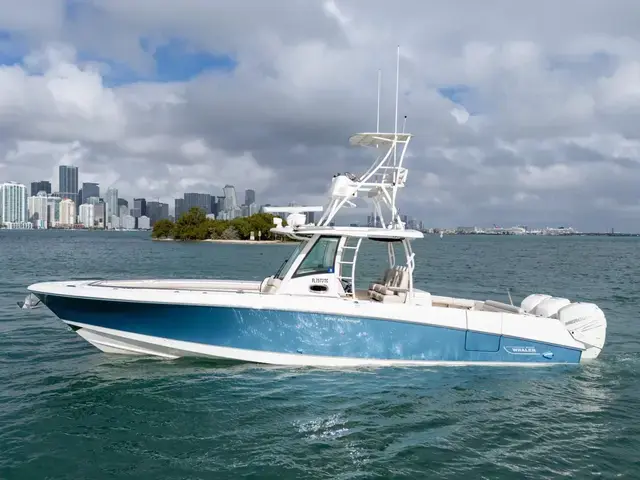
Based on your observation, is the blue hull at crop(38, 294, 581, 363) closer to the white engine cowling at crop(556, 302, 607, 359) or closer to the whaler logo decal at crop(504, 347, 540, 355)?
the whaler logo decal at crop(504, 347, 540, 355)

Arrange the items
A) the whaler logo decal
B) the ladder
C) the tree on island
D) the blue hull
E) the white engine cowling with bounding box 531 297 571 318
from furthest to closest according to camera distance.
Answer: the tree on island
the white engine cowling with bounding box 531 297 571 318
the ladder
the whaler logo decal
the blue hull

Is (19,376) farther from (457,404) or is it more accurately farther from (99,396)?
(457,404)

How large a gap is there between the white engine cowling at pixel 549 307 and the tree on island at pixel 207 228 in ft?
354

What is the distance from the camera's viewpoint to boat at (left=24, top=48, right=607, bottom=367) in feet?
33.5

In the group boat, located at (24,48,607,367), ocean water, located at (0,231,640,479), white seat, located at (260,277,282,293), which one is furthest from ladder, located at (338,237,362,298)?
ocean water, located at (0,231,640,479)

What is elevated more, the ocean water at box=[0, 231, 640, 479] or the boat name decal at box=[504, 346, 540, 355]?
the boat name decal at box=[504, 346, 540, 355]

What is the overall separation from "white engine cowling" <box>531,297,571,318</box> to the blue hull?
220cm

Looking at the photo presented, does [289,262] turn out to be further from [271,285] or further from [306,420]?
[306,420]

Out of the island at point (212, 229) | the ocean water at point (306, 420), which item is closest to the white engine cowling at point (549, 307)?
the ocean water at point (306, 420)

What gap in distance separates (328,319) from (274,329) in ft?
3.30

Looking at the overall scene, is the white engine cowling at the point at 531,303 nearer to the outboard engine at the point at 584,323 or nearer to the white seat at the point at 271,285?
the outboard engine at the point at 584,323

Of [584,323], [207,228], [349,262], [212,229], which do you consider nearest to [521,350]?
[584,323]

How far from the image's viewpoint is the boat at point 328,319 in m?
10.2

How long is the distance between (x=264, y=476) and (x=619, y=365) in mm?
9131
